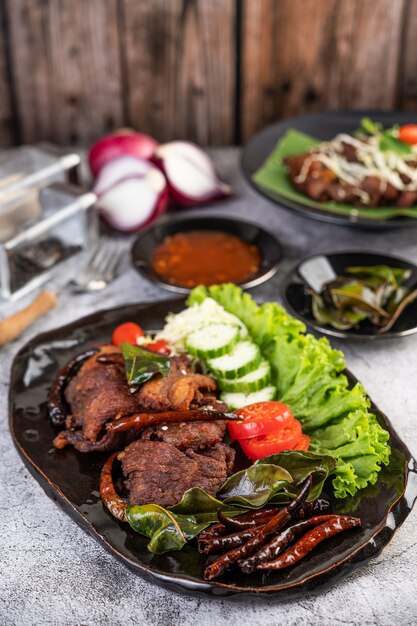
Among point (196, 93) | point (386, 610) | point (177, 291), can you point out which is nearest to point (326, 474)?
point (386, 610)

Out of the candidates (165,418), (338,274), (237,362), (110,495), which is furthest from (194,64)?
(110,495)

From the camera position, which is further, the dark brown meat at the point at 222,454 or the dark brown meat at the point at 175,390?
the dark brown meat at the point at 175,390

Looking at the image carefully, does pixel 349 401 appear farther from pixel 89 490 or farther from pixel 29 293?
pixel 29 293

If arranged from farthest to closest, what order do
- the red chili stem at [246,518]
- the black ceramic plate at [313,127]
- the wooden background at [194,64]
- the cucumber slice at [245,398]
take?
the wooden background at [194,64], the black ceramic plate at [313,127], the cucumber slice at [245,398], the red chili stem at [246,518]

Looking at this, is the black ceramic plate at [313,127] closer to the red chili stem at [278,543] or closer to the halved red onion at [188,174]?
the halved red onion at [188,174]

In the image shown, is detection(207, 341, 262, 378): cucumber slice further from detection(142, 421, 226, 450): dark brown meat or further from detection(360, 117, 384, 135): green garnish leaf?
detection(360, 117, 384, 135): green garnish leaf

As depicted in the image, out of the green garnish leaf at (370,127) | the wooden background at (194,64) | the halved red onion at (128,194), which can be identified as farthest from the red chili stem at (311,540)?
the wooden background at (194,64)
